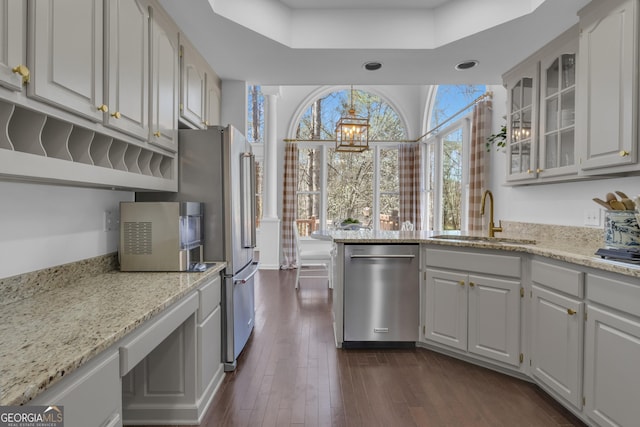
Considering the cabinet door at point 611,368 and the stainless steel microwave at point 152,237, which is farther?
the stainless steel microwave at point 152,237

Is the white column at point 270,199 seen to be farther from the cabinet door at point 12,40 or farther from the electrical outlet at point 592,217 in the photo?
the cabinet door at point 12,40

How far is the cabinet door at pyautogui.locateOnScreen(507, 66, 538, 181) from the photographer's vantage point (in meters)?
2.72

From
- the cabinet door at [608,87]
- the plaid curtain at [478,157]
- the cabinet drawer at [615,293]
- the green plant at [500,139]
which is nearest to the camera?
the cabinet drawer at [615,293]

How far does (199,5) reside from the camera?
7.10ft

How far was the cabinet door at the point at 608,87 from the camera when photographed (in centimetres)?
180

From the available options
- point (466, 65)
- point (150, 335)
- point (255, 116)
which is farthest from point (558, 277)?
point (255, 116)

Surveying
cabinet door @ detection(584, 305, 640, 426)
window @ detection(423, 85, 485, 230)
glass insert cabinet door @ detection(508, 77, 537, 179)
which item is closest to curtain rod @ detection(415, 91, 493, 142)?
window @ detection(423, 85, 485, 230)

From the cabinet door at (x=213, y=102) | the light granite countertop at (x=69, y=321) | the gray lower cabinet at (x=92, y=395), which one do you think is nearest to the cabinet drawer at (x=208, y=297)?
the light granite countertop at (x=69, y=321)

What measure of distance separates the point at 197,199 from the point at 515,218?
311cm

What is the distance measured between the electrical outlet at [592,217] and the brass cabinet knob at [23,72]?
3276mm

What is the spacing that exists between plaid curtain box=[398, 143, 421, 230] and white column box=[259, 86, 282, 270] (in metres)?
2.53

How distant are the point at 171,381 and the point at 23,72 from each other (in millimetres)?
1627

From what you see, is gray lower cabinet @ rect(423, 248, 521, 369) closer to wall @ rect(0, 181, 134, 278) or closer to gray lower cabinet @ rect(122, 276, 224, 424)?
gray lower cabinet @ rect(122, 276, 224, 424)

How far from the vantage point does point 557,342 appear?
200cm
